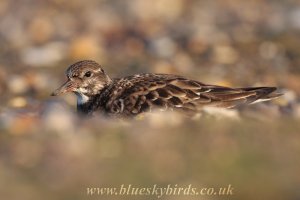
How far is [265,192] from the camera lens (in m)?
6.87

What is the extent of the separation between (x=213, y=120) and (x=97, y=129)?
116 centimetres

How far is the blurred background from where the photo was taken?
22.7 feet

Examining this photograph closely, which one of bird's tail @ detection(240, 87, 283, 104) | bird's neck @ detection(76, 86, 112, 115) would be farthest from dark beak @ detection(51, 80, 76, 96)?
bird's tail @ detection(240, 87, 283, 104)

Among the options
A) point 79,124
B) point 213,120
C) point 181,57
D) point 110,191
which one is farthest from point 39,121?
point 181,57

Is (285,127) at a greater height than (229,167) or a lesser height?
greater

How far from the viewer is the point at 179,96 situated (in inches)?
348

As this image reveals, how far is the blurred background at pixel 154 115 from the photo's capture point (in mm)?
6906

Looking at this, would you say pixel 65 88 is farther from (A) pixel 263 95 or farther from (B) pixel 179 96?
(A) pixel 263 95

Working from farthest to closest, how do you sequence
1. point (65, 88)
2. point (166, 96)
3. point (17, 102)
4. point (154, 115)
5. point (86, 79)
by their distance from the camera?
1. point (17, 102)
2. point (86, 79)
3. point (65, 88)
4. point (166, 96)
5. point (154, 115)

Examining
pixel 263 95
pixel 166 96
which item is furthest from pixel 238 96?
pixel 166 96

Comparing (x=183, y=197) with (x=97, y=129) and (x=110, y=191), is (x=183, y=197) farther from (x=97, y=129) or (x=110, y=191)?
(x=97, y=129)

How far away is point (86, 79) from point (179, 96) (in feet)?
4.07

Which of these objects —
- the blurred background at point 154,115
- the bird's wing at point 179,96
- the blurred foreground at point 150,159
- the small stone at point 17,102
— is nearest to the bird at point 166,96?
the bird's wing at point 179,96

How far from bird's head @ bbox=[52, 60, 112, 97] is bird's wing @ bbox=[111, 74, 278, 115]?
69 cm
